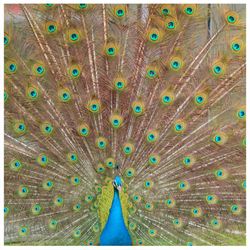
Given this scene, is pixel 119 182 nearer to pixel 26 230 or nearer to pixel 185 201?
pixel 185 201

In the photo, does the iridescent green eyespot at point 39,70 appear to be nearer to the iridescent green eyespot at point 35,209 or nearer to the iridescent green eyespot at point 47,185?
the iridescent green eyespot at point 47,185

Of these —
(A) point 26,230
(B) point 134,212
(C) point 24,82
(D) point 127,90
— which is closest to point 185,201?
(B) point 134,212

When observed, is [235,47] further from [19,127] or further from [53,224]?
[53,224]

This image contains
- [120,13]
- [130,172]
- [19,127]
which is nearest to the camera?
[120,13]

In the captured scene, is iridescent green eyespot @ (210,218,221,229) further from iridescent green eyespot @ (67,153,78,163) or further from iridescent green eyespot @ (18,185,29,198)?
iridescent green eyespot @ (18,185,29,198)

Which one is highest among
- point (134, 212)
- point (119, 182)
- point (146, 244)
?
point (119, 182)

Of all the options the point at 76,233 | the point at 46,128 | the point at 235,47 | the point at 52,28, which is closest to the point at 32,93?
the point at 46,128

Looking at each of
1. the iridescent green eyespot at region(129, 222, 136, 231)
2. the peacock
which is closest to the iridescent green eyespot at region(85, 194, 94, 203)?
the peacock
